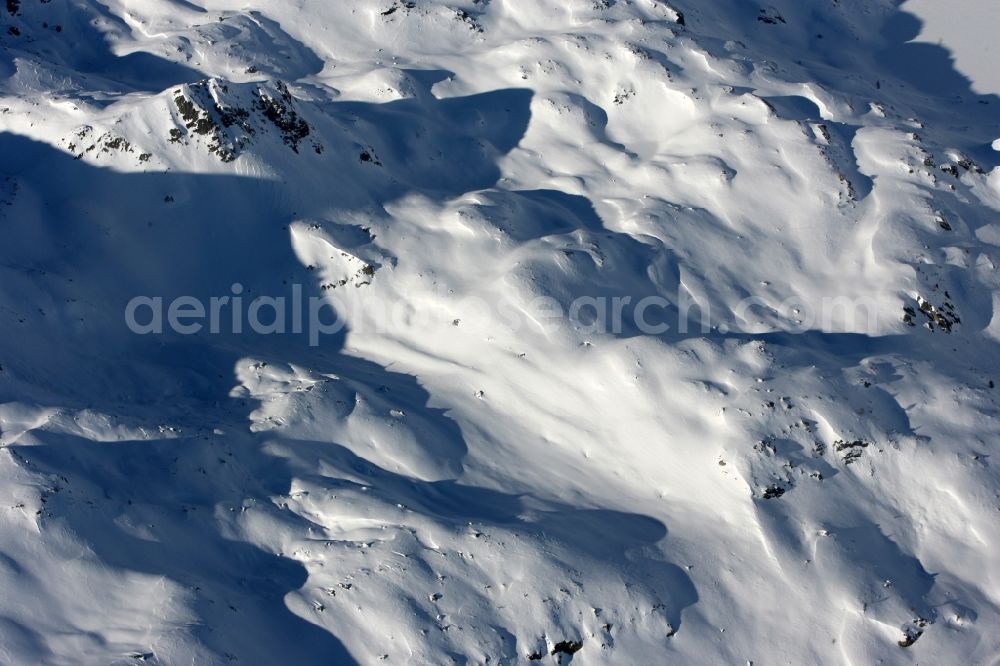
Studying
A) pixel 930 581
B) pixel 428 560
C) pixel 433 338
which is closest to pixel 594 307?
pixel 433 338

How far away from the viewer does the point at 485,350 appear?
21188mm

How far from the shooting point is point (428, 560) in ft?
56.1

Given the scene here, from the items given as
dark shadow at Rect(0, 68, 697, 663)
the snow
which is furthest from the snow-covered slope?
the snow

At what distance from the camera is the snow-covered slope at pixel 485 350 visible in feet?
54.7

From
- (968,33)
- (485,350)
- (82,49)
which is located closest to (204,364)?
(485,350)

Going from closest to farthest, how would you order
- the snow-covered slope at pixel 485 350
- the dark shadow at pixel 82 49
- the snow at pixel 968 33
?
1. the snow-covered slope at pixel 485 350
2. the dark shadow at pixel 82 49
3. the snow at pixel 968 33

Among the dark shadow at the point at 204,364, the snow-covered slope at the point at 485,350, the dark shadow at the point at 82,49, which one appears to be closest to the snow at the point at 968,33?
the snow-covered slope at the point at 485,350

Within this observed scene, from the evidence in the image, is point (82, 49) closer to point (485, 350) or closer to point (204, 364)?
point (204, 364)

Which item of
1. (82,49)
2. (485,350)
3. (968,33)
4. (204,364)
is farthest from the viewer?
(968,33)

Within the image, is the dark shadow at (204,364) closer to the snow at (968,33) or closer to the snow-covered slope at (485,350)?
the snow-covered slope at (485,350)

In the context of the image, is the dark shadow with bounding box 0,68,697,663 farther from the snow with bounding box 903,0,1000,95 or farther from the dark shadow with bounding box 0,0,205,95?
the snow with bounding box 903,0,1000,95

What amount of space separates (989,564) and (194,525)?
58.3ft

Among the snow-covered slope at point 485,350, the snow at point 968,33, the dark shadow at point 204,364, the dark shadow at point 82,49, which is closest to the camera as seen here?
the dark shadow at point 204,364

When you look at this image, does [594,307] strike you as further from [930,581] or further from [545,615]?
[930,581]
